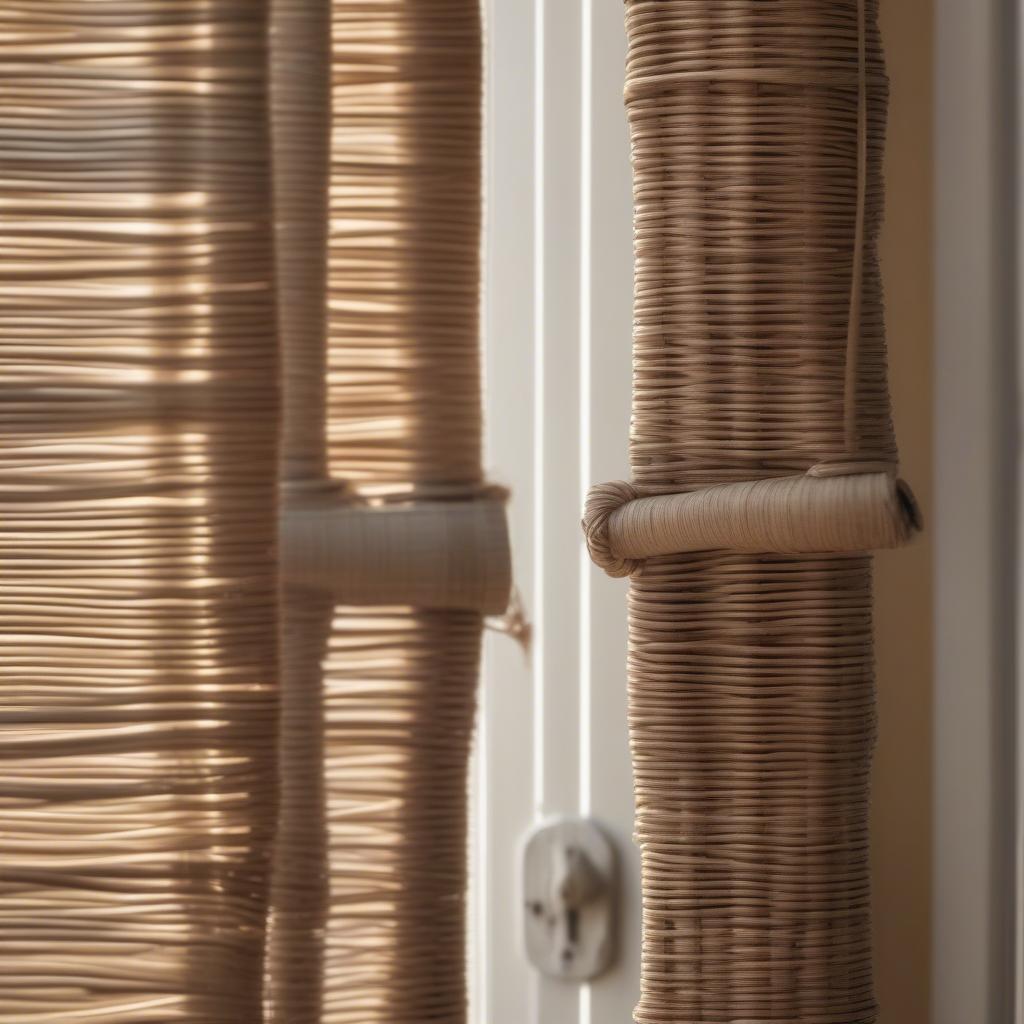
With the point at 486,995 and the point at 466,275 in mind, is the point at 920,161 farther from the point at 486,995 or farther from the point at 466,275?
the point at 486,995

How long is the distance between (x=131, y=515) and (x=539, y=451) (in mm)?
311

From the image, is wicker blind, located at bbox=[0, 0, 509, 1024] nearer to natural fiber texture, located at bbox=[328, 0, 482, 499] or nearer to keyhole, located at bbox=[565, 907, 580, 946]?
natural fiber texture, located at bbox=[328, 0, 482, 499]

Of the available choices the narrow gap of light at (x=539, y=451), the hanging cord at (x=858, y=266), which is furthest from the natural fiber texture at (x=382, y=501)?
the hanging cord at (x=858, y=266)

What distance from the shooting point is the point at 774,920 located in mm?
715

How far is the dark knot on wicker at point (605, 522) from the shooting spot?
28.9 inches

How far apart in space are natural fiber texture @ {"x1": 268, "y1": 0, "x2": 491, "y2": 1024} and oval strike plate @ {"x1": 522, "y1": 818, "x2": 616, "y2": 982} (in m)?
0.11

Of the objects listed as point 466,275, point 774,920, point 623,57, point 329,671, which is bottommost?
point 774,920

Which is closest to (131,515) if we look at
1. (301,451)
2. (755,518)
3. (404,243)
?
(301,451)

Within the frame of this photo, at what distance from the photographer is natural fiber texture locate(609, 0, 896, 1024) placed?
0.72 meters

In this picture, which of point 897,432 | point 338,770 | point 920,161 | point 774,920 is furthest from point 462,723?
point 920,161

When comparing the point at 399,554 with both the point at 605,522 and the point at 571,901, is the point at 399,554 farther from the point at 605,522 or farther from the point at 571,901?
the point at 571,901

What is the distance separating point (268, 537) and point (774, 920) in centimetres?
36

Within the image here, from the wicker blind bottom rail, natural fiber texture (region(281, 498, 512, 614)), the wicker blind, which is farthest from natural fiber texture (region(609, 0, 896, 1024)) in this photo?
the wicker blind

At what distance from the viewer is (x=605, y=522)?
0.73m
